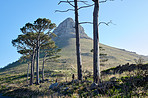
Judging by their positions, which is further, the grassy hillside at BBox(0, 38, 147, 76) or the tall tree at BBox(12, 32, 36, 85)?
the grassy hillside at BBox(0, 38, 147, 76)

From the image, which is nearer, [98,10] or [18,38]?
[98,10]

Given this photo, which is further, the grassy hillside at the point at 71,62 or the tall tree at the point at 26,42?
the grassy hillside at the point at 71,62

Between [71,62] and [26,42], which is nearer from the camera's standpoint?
[26,42]

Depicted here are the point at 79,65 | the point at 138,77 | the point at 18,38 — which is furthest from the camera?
the point at 18,38

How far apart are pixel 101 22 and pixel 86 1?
3445mm

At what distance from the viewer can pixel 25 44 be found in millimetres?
25953

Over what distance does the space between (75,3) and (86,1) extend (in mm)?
971

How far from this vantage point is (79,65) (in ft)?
37.3

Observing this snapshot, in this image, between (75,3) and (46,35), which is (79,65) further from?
(46,35)

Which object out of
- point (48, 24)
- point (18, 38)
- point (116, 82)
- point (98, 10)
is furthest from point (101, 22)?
point (18, 38)

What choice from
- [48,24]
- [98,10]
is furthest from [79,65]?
[48,24]

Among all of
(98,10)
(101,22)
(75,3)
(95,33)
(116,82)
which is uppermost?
(75,3)

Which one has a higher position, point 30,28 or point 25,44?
point 30,28

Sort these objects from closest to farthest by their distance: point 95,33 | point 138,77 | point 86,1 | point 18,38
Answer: point 138,77, point 95,33, point 86,1, point 18,38
